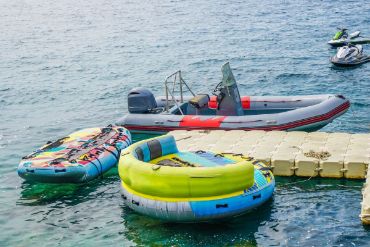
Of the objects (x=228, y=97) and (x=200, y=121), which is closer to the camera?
(x=200, y=121)

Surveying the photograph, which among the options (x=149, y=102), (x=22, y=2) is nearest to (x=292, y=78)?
(x=149, y=102)

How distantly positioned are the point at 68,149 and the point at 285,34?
1067 inches

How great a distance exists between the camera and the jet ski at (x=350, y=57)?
2941cm

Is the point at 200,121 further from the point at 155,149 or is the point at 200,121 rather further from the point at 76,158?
the point at 76,158

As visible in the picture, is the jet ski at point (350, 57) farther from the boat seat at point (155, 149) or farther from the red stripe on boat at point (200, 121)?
the boat seat at point (155, 149)

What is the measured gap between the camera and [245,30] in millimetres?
44781

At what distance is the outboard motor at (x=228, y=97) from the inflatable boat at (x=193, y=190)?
562 centimetres

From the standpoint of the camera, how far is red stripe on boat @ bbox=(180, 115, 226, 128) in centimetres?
1927

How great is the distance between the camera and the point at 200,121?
1953 cm

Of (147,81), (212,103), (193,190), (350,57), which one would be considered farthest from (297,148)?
(147,81)

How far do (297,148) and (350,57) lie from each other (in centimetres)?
1435

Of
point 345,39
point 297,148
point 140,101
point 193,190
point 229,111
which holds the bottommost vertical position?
point 297,148

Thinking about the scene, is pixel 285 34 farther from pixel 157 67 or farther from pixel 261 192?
pixel 261 192

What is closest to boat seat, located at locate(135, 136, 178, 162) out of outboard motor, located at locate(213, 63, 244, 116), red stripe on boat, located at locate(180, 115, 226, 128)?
red stripe on boat, located at locate(180, 115, 226, 128)
